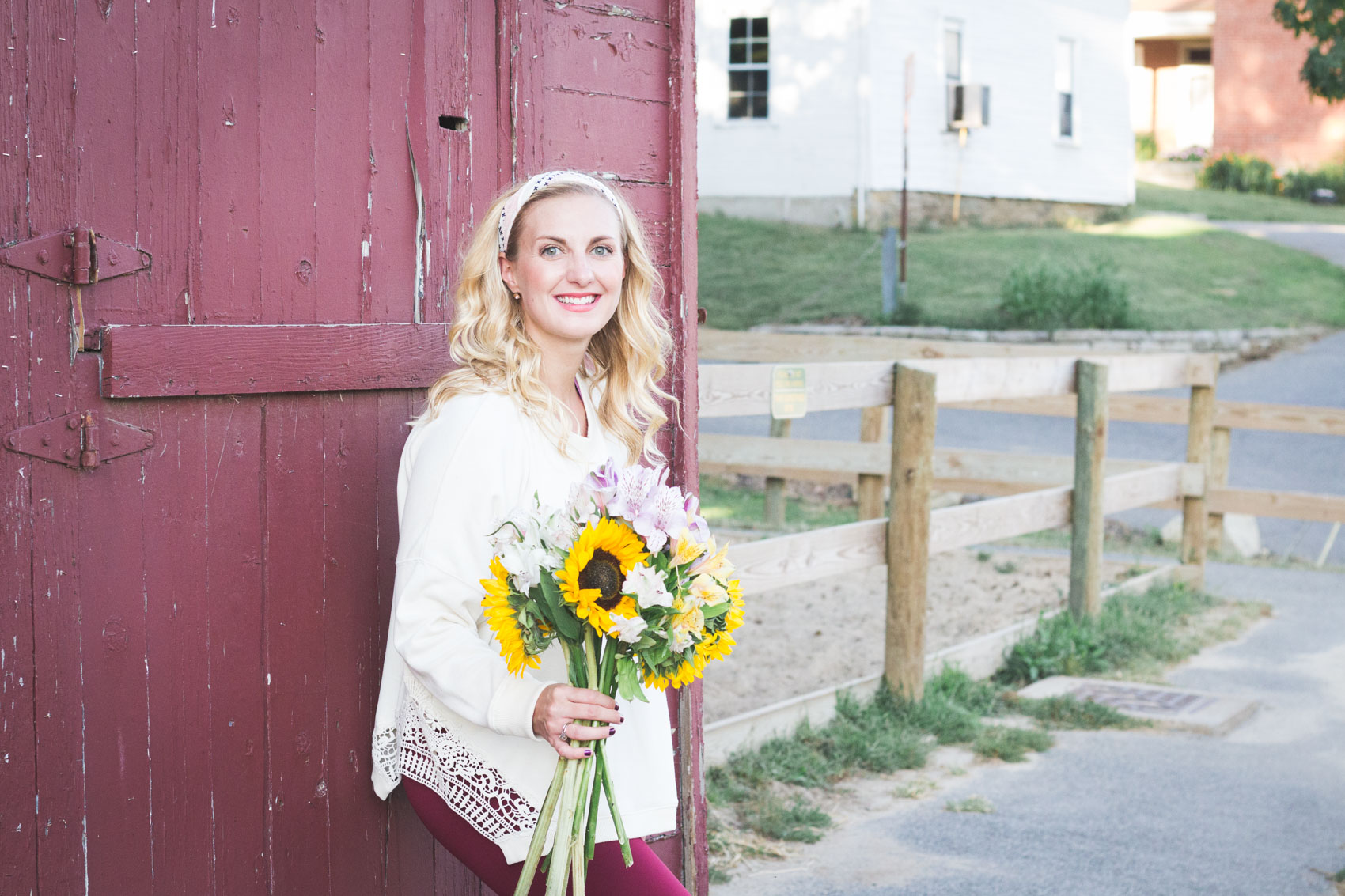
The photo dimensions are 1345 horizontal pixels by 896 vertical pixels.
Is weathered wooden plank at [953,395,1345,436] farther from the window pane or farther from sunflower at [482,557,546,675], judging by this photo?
the window pane

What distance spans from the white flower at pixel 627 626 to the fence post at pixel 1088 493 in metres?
4.93

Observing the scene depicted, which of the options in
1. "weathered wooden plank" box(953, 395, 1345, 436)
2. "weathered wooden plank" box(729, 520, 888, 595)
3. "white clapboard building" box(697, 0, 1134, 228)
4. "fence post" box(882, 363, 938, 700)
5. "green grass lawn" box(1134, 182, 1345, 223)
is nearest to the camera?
"weathered wooden plank" box(729, 520, 888, 595)

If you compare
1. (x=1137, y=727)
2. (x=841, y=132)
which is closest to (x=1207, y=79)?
(x=841, y=132)

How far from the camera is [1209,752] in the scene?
505 centimetres

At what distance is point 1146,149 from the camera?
1247 inches

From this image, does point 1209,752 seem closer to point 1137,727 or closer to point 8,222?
point 1137,727

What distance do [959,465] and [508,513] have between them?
22.4ft

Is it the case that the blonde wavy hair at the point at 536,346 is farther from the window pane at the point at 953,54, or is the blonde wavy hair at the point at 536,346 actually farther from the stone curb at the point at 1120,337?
the window pane at the point at 953,54

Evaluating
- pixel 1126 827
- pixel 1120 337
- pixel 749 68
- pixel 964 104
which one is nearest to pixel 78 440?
pixel 1126 827

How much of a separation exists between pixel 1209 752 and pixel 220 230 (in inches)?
164

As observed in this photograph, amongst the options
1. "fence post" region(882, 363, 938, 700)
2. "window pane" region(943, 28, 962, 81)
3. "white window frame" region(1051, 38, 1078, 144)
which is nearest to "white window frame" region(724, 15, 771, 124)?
"window pane" region(943, 28, 962, 81)

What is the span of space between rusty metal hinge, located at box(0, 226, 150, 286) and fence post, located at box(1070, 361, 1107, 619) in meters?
5.09

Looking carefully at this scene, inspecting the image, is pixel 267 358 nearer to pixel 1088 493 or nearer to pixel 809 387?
pixel 809 387

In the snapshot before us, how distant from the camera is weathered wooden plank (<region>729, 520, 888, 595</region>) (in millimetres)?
4781
